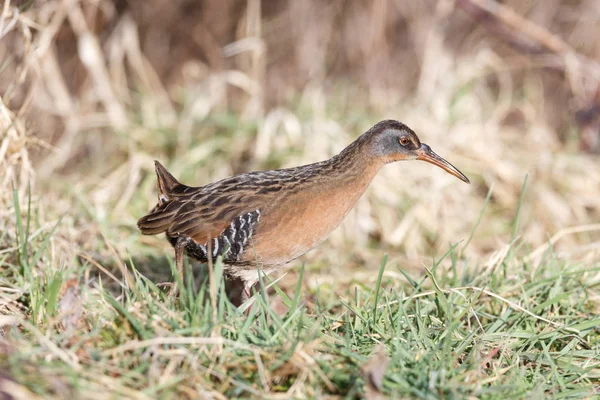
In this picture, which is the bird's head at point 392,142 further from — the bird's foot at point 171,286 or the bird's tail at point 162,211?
the bird's foot at point 171,286

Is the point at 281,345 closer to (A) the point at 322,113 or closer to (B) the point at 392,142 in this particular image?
(B) the point at 392,142

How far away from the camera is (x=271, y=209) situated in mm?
3172

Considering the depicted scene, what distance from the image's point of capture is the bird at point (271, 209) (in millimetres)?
3158

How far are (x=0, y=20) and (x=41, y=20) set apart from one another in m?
1.03

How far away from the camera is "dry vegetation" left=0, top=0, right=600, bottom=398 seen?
2.45 meters

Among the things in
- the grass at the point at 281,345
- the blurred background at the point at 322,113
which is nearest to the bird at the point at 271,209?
the grass at the point at 281,345

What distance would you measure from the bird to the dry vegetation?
1.05 feet

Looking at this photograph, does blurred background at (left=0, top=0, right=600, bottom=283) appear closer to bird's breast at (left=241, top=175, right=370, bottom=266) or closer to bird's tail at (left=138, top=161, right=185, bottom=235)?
bird's tail at (left=138, top=161, right=185, bottom=235)

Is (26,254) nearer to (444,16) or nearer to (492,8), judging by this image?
(492,8)

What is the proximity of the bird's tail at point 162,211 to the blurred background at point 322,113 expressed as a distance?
0.55m

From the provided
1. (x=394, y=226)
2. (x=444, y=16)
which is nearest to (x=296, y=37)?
(x=444, y=16)

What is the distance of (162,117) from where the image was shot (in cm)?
599

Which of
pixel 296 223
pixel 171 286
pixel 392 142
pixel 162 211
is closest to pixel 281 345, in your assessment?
pixel 171 286

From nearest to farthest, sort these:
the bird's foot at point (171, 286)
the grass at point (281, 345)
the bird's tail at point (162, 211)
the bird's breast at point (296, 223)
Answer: the grass at point (281, 345), the bird's foot at point (171, 286), the bird's breast at point (296, 223), the bird's tail at point (162, 211)
